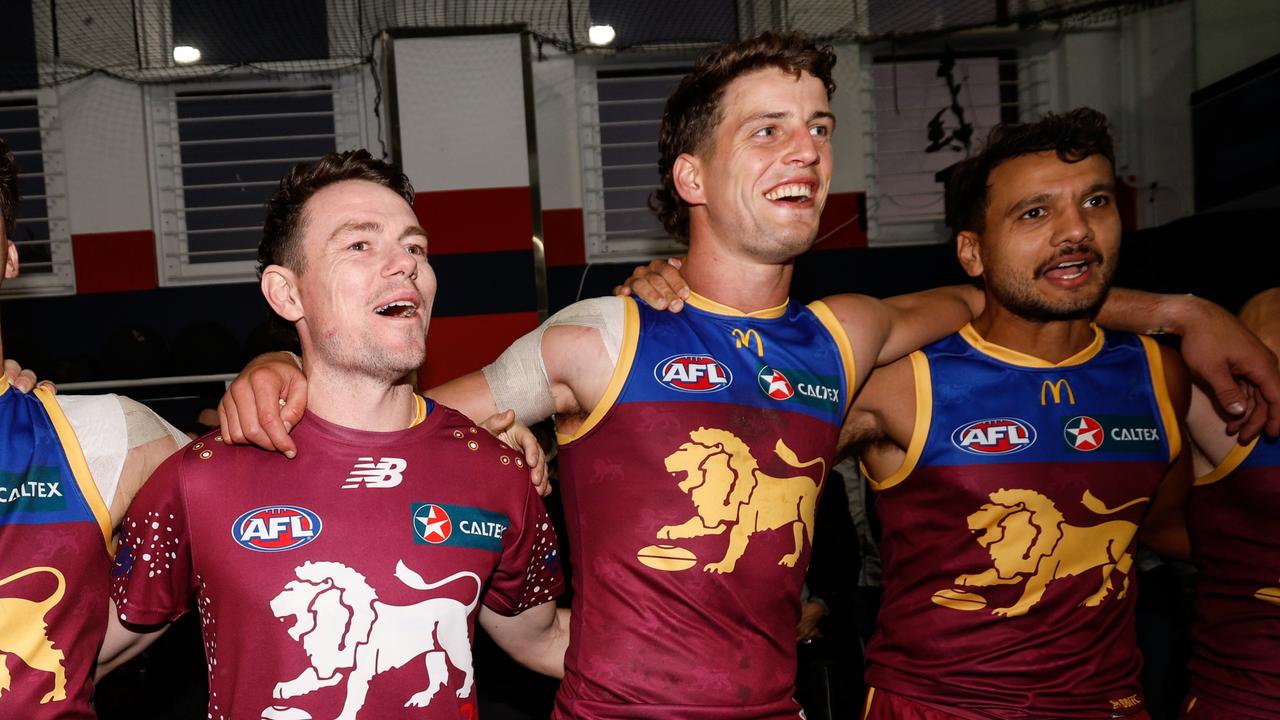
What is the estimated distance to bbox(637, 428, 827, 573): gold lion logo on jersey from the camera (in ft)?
5.60

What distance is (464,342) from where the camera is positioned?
520cm

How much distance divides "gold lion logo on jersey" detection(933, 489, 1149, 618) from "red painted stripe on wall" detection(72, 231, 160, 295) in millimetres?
5223

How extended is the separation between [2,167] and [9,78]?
16.1 feet

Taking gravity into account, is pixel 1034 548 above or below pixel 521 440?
below

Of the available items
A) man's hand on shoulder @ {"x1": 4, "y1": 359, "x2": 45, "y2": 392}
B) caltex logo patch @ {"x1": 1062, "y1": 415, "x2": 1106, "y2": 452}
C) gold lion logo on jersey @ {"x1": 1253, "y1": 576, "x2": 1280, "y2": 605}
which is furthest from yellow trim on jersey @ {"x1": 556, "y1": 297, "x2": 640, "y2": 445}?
gold lion logo on jersey @ {"x1": 1253, "y1": 576, "x2": 1280, "y2": 605}

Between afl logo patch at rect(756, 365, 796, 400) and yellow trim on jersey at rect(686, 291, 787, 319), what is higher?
yellow trim on jersey at rect(686, 291, 787, 319)

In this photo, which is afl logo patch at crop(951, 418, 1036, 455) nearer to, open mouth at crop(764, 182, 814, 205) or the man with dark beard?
the man with dark beard

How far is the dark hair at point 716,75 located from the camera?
1.95 metres

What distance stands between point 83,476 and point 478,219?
3.80 meters

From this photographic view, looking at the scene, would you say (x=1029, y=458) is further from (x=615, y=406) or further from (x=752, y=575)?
(x=615, y=406)

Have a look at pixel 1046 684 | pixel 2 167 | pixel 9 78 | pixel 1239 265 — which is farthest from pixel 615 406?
pixel 9 78

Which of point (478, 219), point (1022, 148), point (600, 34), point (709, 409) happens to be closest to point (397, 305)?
point (709, 409)

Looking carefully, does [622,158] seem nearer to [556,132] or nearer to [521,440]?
[556,132]

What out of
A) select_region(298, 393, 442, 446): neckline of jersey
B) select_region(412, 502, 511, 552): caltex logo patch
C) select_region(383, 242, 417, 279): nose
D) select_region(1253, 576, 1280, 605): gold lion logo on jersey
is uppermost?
select_region(383, 242, 417, 279): nose
